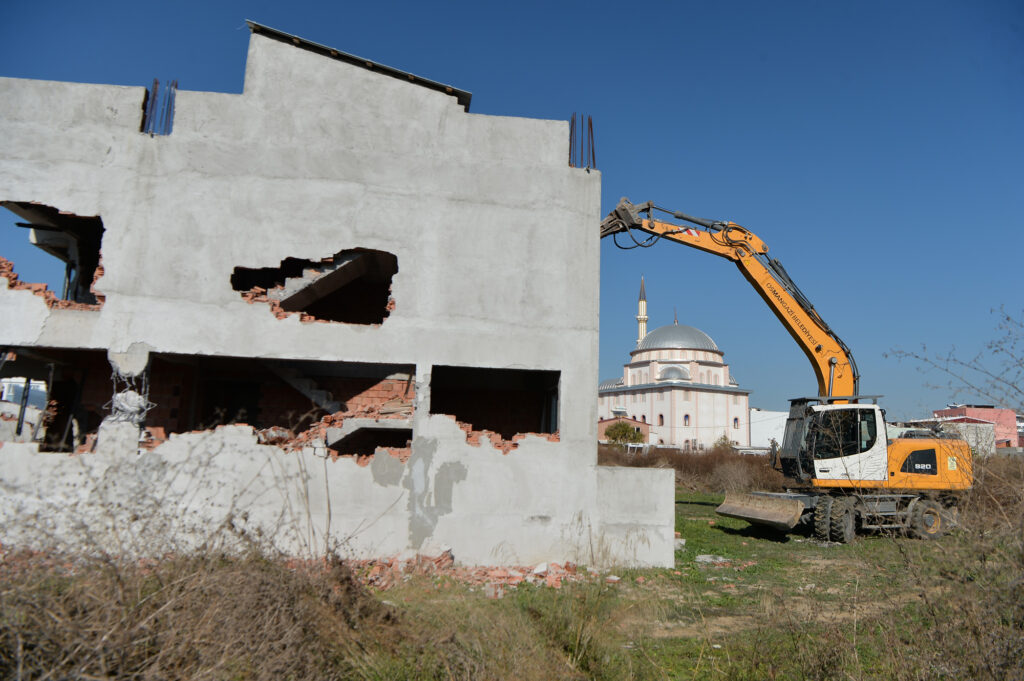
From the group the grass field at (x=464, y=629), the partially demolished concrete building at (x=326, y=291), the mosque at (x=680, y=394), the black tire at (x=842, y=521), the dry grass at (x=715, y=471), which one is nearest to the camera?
the grass field at (x=464, y=629)

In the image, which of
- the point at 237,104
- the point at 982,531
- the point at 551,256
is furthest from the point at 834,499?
the point at 237,104

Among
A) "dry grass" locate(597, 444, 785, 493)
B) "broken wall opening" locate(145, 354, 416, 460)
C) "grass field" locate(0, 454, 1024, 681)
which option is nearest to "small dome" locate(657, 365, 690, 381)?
"dry grass" locate(597, 444, 785, 493)

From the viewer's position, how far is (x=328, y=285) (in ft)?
34.6

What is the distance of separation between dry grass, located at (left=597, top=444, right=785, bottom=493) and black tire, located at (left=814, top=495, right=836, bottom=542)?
9674 mm

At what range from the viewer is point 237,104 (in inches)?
391

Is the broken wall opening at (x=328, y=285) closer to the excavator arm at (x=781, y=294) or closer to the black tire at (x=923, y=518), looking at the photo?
the excavator arm at (x=781, y=294)

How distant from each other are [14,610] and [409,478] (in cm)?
604

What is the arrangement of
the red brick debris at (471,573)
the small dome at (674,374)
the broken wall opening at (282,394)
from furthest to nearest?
the small dome at (674,374) → the broken wall opening at (282,394) → the red brick debris at (471,573)

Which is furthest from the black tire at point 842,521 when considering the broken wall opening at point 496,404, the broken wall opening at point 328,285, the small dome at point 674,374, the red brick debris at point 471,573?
the small dome at point 674,374

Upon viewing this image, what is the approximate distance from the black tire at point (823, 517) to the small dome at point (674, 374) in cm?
5085

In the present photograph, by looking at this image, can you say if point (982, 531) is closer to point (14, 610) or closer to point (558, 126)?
point (14, 610)

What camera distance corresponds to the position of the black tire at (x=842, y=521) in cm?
1219

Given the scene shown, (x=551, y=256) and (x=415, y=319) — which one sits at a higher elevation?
(x=551, y=256)

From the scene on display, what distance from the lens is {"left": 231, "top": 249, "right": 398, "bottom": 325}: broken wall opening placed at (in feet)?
32.3
